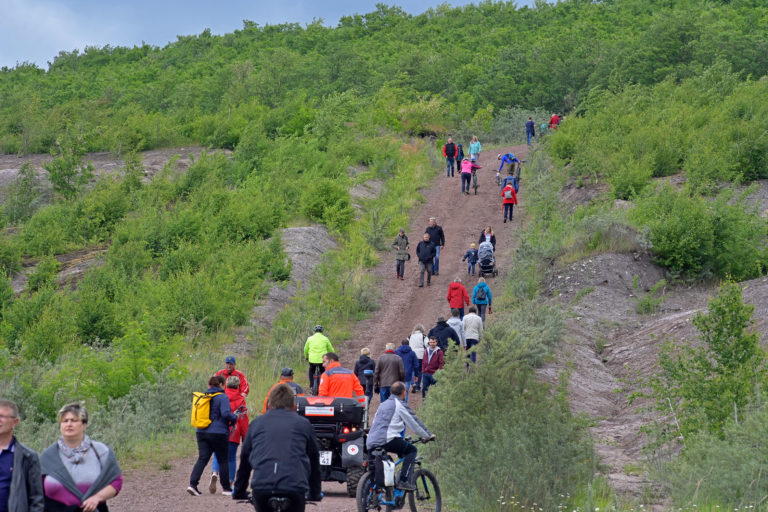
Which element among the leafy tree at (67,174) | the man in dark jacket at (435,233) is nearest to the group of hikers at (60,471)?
the man in dark jacket at (435,233)

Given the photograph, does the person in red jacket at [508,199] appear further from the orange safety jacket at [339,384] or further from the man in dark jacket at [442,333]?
the orange safety jacket at [339,384]

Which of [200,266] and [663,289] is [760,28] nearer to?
[663,289]

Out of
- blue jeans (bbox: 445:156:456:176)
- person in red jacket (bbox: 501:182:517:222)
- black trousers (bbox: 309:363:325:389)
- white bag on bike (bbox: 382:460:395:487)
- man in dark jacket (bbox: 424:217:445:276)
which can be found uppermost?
blue jeans (bbox: 445:156:456:176)

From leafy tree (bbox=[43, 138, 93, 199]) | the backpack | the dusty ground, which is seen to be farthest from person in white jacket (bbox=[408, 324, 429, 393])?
leafy tree (bbox=[43, 138, 93, 199])

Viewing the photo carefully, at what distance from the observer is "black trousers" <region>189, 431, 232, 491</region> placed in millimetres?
10242

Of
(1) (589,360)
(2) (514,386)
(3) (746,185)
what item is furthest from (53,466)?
(3) (746,185)

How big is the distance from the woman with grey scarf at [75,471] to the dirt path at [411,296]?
A: 4106 millimetres

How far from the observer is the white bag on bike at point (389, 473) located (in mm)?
9172

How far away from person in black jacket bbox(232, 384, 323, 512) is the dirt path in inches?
141

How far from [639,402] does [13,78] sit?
5767cm

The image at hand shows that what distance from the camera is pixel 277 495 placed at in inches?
251

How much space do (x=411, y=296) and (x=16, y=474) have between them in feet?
56.9

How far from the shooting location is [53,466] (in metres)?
5.76

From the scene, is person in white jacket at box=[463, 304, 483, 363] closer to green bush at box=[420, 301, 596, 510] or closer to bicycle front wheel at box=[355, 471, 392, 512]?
green bush at box=[420, 301, 596, 510]
